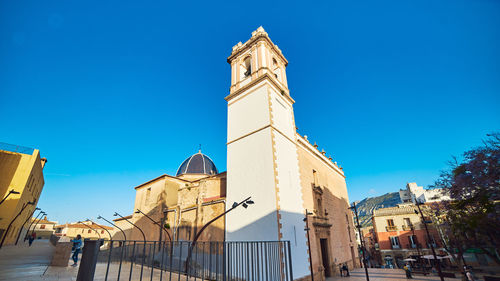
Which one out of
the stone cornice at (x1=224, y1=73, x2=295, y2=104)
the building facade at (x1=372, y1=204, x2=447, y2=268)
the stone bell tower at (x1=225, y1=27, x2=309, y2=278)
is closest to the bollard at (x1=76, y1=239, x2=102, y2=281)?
the stone bell tower at (x1=225, y1=27, x2=309, y2=278)

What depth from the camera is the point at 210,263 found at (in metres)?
6.95

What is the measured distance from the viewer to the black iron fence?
6342mm

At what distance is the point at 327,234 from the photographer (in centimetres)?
1691

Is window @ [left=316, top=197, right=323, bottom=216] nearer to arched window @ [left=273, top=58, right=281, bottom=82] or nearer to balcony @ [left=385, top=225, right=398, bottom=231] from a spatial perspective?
arched window @ [left=273, top=58, right=281, bottom=82]

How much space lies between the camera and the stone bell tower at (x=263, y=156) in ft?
40.6

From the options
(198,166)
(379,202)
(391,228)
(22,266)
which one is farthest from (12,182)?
(379,202)

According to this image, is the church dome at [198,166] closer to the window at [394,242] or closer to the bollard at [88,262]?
the bollard at [88,262]

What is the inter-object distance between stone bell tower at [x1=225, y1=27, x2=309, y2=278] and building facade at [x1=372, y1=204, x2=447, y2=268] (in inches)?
889

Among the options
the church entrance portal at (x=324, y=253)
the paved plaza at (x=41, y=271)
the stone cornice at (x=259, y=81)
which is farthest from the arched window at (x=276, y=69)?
the paved plaza at (x=41, y=271)

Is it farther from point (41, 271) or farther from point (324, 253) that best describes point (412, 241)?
point (41, 271)

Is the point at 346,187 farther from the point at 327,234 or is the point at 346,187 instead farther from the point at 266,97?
the point at 266,97

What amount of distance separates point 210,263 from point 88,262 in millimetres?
3548

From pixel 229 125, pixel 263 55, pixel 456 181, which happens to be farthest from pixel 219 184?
pixel 456 181

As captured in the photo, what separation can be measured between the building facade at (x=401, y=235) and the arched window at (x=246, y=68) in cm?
2699
